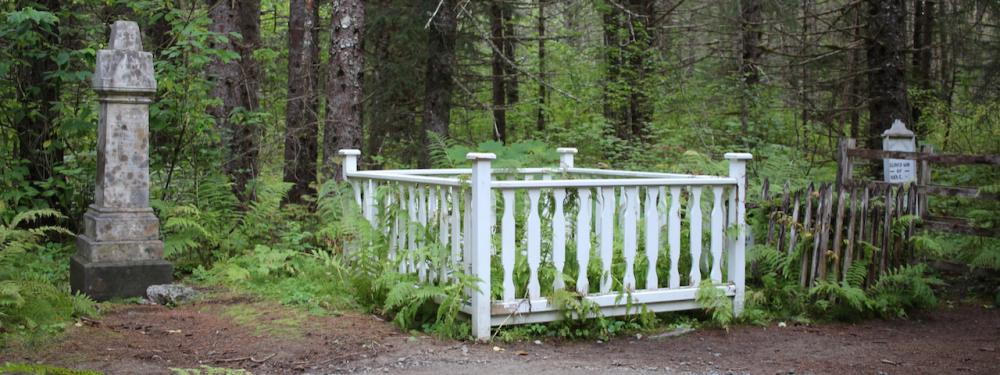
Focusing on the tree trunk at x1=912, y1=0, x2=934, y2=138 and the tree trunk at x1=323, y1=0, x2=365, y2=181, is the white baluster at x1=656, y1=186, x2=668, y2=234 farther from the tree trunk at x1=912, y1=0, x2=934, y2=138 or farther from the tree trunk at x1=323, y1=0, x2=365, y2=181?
the tree trunk at x1=912, y1=0, x2=934, y2=138

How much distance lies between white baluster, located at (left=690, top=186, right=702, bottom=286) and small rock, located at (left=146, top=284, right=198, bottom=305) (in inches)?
166

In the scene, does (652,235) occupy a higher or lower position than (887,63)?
lower

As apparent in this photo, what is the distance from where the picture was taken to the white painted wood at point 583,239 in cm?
657

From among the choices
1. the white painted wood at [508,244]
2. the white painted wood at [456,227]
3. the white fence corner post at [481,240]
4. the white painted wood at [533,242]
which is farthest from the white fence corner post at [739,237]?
the white painted wood at [456,227]

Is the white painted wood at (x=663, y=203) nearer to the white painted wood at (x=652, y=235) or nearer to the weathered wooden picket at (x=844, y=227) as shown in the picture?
the white painted wood at (x=652, y=235)

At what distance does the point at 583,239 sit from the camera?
664 centimetres

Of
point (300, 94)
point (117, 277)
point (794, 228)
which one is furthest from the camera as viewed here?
point (300, 94)

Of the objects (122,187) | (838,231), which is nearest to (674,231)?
(838,231)

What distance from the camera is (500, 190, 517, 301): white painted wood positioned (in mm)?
6289

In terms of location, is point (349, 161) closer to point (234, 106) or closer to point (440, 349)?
point (440, 349)

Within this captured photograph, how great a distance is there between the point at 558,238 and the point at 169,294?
3.33 metres

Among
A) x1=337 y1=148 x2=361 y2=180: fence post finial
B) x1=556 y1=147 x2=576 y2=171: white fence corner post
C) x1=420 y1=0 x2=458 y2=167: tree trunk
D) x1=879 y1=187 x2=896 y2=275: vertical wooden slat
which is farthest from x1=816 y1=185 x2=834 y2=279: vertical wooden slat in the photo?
x1=420 y1=0 x2=458 y2=167: tree trunk

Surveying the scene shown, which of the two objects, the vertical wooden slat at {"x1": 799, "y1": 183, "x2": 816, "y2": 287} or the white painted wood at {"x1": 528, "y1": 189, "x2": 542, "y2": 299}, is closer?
the white painted wood at {"x1": 528, "y1": 189, "x2": 542, "y2": 299}

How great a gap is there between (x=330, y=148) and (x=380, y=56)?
17.6 ft
